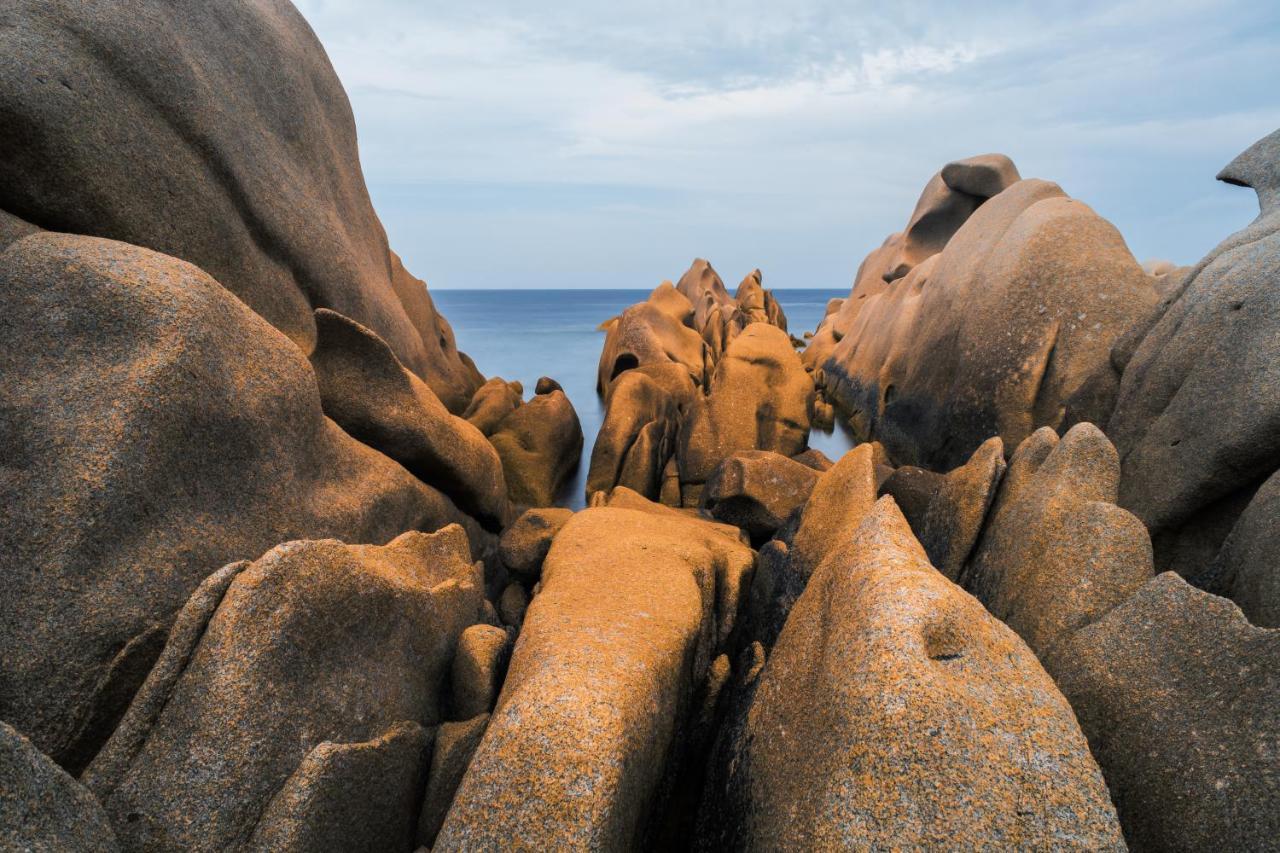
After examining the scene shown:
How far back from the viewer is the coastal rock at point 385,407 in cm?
590

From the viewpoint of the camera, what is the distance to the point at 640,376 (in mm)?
11477

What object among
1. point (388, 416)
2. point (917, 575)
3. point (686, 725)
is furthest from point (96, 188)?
point (917, 575)

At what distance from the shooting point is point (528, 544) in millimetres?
6465

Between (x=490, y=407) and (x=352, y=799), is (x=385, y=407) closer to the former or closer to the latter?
(x=352, y=799)

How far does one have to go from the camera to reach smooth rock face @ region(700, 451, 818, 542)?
7398 mm

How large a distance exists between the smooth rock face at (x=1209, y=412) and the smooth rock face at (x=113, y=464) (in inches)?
247

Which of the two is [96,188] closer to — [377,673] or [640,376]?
[377,673]

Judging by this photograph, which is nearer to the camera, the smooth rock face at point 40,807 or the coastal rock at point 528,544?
the smooth rock face at point 40,807

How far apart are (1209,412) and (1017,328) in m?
3.93

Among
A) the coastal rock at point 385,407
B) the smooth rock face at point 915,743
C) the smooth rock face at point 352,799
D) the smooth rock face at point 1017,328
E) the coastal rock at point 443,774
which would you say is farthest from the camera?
the smooth rock face at point 1017,328

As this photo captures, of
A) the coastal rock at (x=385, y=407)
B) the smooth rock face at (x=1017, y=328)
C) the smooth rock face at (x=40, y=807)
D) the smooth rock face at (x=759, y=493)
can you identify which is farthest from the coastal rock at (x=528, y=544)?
the smooth rock face at (x=1017, y=328)

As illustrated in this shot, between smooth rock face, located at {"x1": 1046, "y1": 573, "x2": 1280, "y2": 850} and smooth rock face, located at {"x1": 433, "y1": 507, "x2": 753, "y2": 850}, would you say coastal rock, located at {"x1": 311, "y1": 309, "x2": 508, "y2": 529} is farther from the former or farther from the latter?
smooth rock face, located at {"x1": 1046, "y1": 573, "x2": 1280, "y2": 850}

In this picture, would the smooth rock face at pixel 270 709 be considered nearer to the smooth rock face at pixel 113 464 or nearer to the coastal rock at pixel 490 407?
the smooth rock face at pixel 113 464

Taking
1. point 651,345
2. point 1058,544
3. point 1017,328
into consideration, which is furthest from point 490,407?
point 651,345
